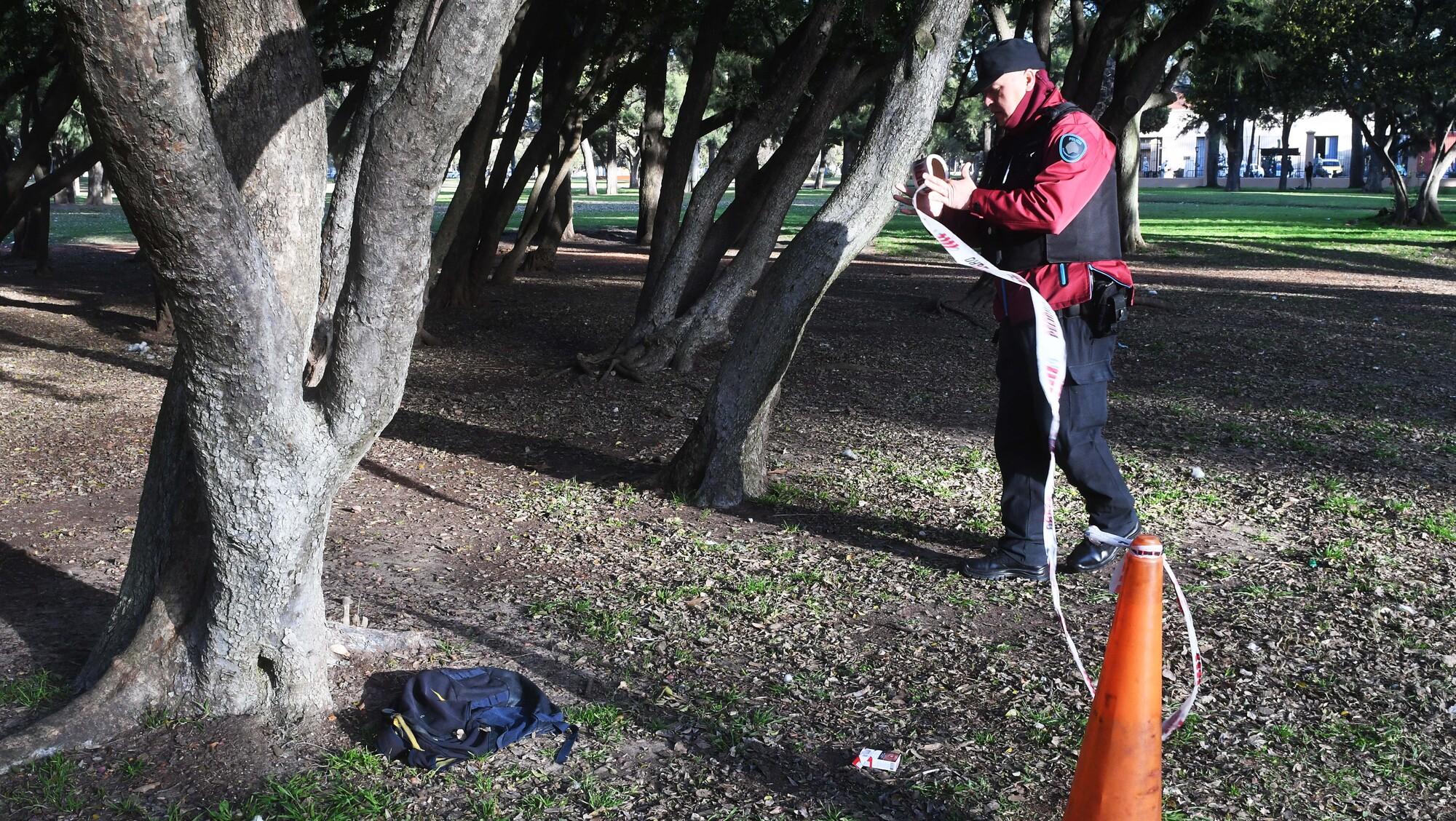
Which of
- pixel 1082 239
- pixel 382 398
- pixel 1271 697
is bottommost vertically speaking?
pixel 1271 697

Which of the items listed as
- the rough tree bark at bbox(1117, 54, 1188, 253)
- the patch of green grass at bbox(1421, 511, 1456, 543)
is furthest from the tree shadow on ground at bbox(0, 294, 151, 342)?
the rough tree bark at bbox(1117, 54, 1188, 253)

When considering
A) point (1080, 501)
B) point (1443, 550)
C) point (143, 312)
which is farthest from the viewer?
point (143, 312)

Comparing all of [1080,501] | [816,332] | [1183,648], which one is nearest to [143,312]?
[816,332]

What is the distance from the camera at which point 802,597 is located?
15.8 feet

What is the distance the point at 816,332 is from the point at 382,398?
830cm

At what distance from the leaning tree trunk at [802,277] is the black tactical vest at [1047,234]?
92 cm

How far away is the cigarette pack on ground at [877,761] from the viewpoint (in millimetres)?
3465

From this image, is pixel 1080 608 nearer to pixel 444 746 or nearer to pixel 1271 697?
pixel 1271 697

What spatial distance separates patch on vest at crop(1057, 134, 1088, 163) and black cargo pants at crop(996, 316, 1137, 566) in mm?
603

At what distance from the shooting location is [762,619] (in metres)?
4.57

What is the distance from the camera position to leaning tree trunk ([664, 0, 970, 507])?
18.1 feet

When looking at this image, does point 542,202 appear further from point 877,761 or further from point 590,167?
point 590,167

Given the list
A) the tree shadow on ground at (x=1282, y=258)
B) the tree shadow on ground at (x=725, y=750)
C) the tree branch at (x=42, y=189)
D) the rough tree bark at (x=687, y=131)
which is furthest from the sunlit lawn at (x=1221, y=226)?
the tree shadow on ground at (x=725, y=750)

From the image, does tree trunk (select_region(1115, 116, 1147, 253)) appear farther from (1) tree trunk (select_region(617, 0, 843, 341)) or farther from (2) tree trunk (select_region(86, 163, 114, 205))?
(2) tree trunk (select_region(86, 163, 114, 205))
